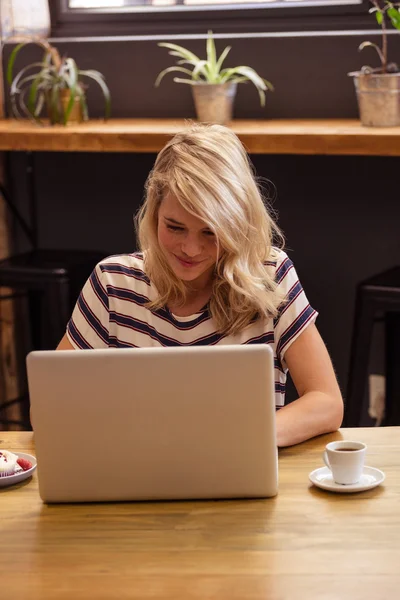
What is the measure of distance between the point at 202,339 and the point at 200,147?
0.39m

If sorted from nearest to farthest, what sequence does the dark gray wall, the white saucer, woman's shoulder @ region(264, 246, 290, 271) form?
the white saucer, woman's shoulder @ region(264, 246, 290, 271), the dark gray wall

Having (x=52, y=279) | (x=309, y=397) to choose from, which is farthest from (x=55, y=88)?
(x=309, y=397)

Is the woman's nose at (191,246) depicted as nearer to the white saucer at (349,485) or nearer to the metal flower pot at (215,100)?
the white saucer at (349,485)

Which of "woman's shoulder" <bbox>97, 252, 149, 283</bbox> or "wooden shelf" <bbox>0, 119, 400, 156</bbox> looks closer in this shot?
"woman's shoulder" <bbox>97, 252, 149, 283</bbox>

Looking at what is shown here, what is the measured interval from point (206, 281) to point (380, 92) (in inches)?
49.0

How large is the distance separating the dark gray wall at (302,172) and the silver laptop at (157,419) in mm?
2053

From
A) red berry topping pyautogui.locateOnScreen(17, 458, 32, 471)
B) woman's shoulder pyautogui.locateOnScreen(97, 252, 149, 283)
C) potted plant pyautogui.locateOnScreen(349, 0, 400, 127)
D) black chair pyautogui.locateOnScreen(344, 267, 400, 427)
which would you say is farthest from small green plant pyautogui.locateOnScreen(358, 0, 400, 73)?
red berry topping pyautogui.locateOnScreen(17, 458, 32, 471)

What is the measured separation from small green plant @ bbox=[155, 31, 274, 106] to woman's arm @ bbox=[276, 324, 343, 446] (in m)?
1.46

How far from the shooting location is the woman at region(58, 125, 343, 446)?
188 cm

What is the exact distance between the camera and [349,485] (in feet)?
4.85

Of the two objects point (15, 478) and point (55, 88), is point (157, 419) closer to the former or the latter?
point (15, 478)

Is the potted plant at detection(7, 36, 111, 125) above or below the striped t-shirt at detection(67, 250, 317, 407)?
above

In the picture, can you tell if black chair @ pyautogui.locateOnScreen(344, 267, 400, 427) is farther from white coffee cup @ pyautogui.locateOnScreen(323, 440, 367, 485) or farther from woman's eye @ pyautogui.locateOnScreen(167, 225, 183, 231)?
white coffee cup @ pyautogui.locateOnScreen(323, 440, 367, 485)

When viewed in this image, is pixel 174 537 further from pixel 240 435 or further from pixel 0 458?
pixel 0 458
